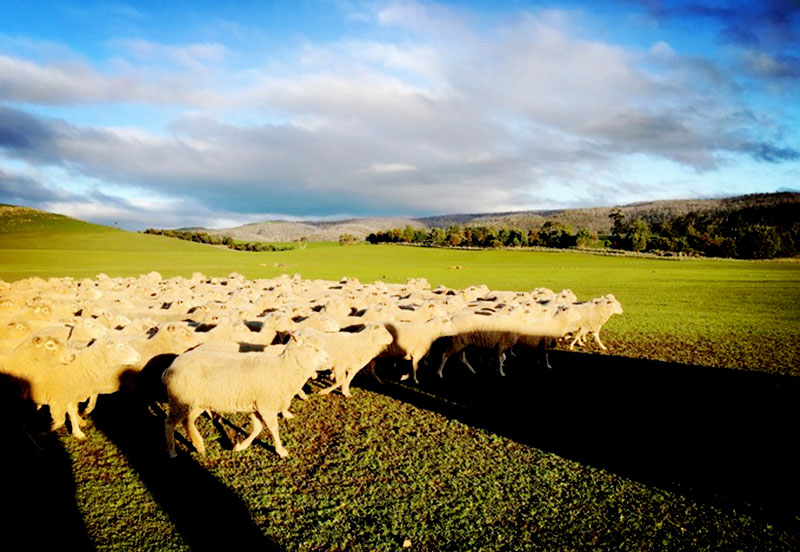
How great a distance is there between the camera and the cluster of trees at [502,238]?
100 m

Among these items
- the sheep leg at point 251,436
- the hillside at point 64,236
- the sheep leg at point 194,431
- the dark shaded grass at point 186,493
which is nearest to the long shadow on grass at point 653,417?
the sheep leg at point 251,436

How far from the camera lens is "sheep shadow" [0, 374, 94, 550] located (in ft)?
16.0

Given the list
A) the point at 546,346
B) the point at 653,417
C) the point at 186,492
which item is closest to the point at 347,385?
the point at 186,492

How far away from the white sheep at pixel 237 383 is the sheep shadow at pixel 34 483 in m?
1.42

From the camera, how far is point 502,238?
357 feet

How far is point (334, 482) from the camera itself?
6027mm

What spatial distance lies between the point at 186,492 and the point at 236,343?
10.1 ft

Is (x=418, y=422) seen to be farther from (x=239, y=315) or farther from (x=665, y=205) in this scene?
(x=665, y=205)

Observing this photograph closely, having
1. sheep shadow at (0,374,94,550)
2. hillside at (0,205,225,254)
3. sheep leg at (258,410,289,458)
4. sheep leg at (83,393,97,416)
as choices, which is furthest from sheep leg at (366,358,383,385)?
hillside at (0,205,225,254)

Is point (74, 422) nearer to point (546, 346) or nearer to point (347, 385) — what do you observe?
point (347, 385)

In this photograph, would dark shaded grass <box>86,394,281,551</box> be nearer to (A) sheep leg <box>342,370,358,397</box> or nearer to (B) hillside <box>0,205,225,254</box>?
(A) sheep leg <box>342,370,358,397</box>

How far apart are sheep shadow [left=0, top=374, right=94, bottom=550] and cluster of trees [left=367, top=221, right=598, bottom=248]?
327ft

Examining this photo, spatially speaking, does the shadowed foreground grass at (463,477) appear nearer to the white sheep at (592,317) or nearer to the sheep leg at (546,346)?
the sheep leg at (546,346)

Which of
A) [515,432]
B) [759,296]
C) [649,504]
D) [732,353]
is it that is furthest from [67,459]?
[759,296]
